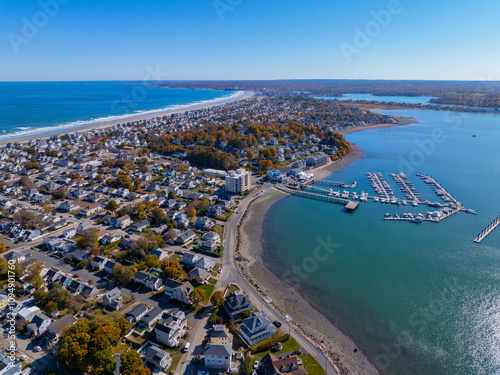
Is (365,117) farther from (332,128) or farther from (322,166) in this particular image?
(322,166)

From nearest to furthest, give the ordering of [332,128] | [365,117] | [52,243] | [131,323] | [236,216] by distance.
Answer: [131,323] → [52,243] → [236,216] → [332,128] → [365,117]

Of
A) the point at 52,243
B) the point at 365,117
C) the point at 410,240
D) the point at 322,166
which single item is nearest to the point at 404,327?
the point at 410,240

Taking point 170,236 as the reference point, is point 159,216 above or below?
above

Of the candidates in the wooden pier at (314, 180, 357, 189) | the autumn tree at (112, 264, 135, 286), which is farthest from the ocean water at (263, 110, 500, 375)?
the autumn tree at (112, 264, 135, 286)

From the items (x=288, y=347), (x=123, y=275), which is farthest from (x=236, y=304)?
(x=123, y=275)

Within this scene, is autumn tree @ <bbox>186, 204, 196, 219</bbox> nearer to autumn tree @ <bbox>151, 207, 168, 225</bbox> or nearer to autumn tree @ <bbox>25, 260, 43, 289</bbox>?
autumn tree @ <bbox>151, 207, 168, 225</bbox>

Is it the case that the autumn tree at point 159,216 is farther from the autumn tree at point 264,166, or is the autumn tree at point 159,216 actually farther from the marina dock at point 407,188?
the marina dock at point 407,188

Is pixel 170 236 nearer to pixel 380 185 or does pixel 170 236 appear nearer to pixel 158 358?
pixel 158 358
